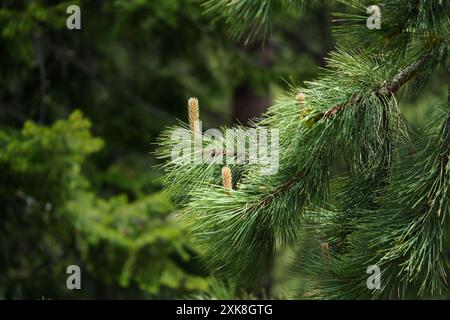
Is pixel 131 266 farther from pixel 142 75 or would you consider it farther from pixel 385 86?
pixel 385 86

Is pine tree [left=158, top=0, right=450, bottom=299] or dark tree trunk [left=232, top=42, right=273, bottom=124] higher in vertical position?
dark tree trunk [left=232, top=42, right=273, bottom=124]

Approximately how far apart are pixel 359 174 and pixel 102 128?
4.64 m

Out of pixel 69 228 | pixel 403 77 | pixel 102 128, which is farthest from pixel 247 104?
pixel 403 77

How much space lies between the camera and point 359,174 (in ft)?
9.36

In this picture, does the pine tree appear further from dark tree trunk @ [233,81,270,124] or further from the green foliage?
dark tree trunk @ [233,81,270,124]

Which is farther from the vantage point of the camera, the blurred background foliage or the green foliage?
the blurred background foliage

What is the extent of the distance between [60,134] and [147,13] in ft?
4.82

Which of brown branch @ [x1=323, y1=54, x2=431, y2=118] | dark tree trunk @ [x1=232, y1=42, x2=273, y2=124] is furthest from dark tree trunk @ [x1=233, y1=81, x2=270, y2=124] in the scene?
brown branch @ [x1=323, y1=54, x2=431, y2=118]

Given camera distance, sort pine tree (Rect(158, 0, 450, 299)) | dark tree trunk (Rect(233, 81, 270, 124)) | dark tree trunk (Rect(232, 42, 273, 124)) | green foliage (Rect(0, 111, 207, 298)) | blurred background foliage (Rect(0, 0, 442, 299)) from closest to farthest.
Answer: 1. pine tree (Rect(158, 0, 450, 299))
2. green foliage (Rect(0, 111, 207, 298))
3. blurred background foliage (Rect(0, 0, 442, 299))
4. dark tree trunk (Rect(232, 42, 273, 124))
5. dark tree trunk (Rect(233, 81, 270, 124))

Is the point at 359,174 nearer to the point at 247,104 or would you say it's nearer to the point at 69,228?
the point at 69,228

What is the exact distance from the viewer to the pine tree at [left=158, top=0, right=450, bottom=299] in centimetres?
253

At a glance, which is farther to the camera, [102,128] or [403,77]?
[102,128]

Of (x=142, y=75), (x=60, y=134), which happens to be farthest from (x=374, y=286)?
(x=142, y=75)

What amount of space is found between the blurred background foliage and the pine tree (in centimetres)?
213
